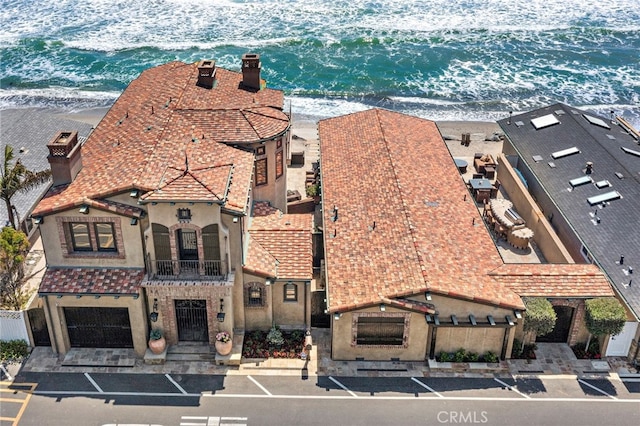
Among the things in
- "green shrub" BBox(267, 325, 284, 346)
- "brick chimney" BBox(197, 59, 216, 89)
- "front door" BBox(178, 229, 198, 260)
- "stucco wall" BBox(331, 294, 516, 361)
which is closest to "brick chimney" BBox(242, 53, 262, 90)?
"brick chimney" BBox(197, 59, 216, 89)

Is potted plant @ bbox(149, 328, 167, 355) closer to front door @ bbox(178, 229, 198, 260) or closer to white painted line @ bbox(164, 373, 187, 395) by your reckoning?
white painted line @ bbox(164, 373, 187, 395)

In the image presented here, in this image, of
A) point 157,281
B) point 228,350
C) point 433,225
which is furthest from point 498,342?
point 157,281

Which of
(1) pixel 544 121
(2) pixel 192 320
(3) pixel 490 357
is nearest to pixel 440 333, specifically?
(3) pixel 490 357

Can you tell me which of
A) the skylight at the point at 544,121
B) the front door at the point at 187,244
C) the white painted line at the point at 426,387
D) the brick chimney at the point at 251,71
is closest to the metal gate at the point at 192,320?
the front door at the point at 187,244

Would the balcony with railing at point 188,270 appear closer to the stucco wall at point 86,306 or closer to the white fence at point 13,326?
the stucco wall at point 86,306

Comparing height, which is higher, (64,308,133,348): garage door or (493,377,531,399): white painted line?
(64,308,133,348): garage door
